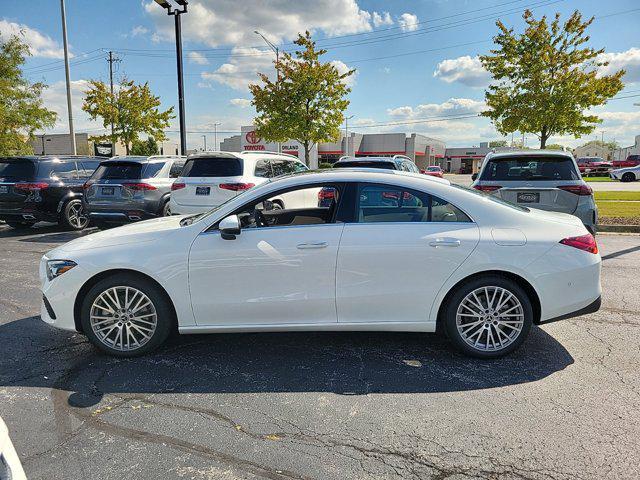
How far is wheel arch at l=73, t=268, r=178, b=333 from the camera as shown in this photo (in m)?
3.90

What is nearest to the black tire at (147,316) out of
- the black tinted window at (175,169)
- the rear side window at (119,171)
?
the rear side window at (119,171)

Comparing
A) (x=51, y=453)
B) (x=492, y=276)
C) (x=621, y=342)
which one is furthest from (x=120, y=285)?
(x=621, y=342)

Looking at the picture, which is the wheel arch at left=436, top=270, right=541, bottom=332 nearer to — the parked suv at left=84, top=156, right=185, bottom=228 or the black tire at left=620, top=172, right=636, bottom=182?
the parked suv at left=84, top=156, right=185, bottom=228

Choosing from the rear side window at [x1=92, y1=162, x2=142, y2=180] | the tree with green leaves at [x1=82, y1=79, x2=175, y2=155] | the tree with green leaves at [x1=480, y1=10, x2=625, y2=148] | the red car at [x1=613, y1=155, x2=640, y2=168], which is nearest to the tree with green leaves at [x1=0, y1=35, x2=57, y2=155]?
the tree with green leaves at [x1=82, y1=79, x2=175, y2=155]

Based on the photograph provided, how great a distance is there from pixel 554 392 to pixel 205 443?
8.14 ft

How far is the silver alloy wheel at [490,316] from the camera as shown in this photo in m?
3.86

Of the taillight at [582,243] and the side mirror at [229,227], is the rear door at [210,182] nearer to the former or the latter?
the side mirror at [229,227]

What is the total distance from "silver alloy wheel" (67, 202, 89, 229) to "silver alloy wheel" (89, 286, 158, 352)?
26.3 feet

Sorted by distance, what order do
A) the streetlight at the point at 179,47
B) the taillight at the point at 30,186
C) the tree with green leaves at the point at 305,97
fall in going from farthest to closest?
the tree with green leaves at the point at 305,97 → the streetlight at the point at 179,47 → the taillight at the point at 30,186

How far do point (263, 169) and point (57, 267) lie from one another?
215 inches

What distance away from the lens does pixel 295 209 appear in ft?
17.0

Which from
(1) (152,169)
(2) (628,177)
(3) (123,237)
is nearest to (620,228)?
(1) (152,169)

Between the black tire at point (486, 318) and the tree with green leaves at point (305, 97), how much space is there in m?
18.1

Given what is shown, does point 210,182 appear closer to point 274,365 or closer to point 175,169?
point 175,169
